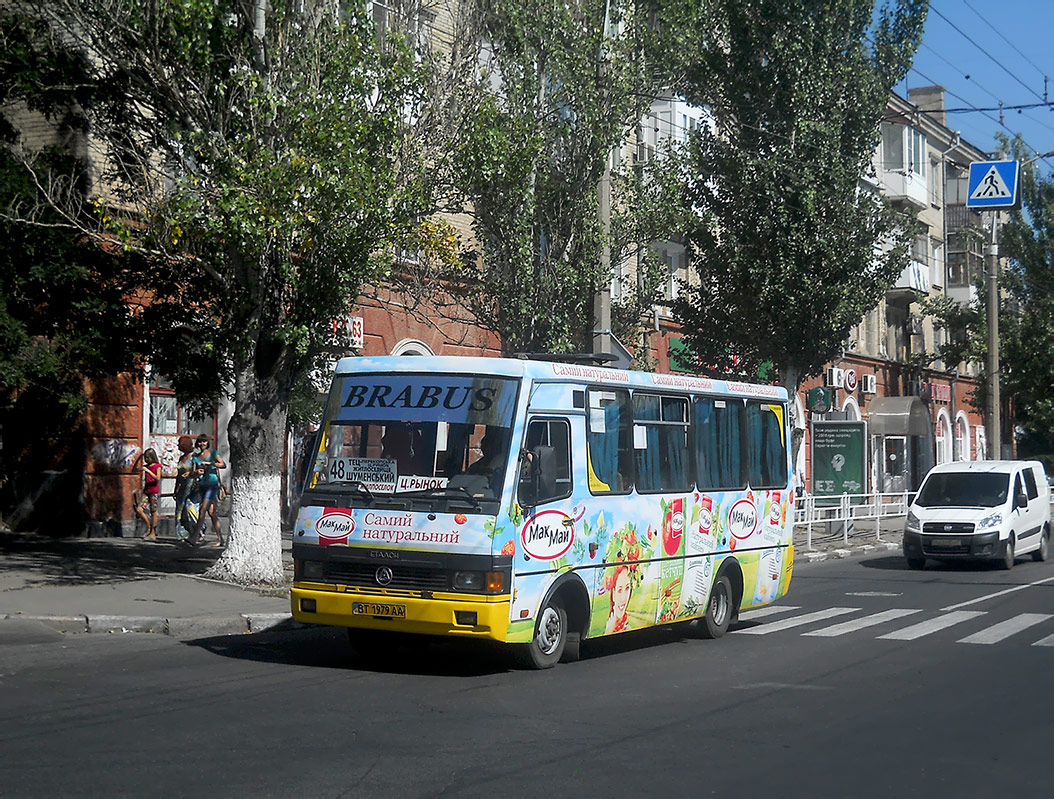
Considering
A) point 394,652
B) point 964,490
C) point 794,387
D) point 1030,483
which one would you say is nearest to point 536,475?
point 394,652

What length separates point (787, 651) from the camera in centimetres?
1273

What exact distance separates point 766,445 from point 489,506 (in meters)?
5.35

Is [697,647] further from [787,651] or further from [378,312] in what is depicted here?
[378,312]

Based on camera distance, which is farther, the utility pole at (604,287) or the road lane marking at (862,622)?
the utility pole at (604,287)

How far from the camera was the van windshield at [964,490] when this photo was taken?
77.7 ft

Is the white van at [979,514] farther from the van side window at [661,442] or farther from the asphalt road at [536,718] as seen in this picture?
the van side window at [661,442]

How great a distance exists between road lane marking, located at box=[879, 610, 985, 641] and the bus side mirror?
483cm

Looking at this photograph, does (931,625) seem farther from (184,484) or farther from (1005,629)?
(184,484)

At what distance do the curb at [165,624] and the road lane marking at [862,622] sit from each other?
572cm

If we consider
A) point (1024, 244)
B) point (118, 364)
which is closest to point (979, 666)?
point (118, 364)

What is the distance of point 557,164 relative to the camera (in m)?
22.0

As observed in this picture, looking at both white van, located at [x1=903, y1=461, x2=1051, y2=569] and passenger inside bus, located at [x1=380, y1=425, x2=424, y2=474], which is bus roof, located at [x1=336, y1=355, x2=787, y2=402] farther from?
white van, located at [x1=903, y1=461, x2=1051, y2=569]

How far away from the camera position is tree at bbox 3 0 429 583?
14.7m

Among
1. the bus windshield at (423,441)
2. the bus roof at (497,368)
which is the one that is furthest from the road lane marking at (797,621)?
the bus windshield at (423,441)
